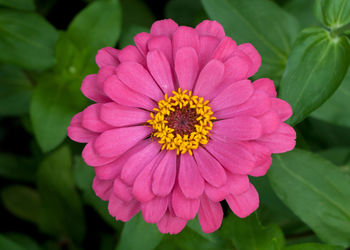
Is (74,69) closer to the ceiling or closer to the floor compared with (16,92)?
closer to the ceiling

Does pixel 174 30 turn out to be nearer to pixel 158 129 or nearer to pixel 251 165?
pixel 158 129

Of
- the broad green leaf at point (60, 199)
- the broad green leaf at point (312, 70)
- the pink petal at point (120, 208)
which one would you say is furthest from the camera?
the broad green leaf at point (60, 199)

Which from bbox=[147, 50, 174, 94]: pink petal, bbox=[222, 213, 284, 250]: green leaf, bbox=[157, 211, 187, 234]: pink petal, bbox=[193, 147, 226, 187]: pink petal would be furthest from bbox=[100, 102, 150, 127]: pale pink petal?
bbox=[222, 213, 284, 250]: green leaf

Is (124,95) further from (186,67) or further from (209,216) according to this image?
(209,216)

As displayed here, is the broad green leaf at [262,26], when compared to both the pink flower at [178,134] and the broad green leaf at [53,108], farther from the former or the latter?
the broad green leaf at [53,108]

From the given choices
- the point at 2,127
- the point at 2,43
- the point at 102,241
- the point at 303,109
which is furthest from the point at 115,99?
the point at 2,127

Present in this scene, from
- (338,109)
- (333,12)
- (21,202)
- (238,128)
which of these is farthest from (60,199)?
(333,12)

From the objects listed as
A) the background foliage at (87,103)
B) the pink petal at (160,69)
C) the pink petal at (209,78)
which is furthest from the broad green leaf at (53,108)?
the pink petal at (209,78)
